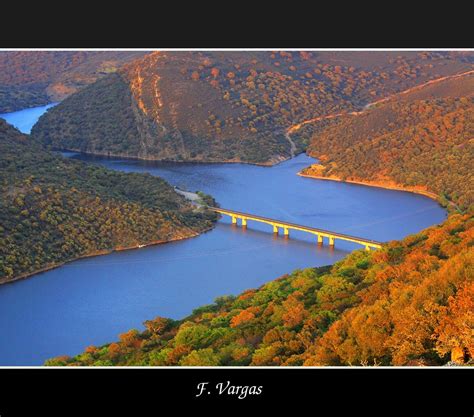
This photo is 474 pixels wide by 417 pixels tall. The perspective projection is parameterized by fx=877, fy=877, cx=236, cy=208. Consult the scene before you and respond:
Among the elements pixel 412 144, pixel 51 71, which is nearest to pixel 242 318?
pixel 412 144

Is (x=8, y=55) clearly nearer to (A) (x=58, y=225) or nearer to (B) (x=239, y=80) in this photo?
(B) (x=239, y=80)

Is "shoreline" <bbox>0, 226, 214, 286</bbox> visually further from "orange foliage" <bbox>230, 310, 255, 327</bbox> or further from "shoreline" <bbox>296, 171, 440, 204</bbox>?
"orange foliage" <bbox>230, 310, 255, 327</bbox>

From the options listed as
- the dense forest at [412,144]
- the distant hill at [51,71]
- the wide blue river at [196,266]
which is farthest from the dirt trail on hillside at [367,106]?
the distant hill at [51,71]

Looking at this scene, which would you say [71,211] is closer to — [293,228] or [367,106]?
[293,228]

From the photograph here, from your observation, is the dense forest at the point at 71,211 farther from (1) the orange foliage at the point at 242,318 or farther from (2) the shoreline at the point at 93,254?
(1) the orange foliage at the point at 242,318

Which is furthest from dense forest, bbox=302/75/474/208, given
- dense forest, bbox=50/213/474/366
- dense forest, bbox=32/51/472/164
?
dense forest, bbox=50/213/474/366
